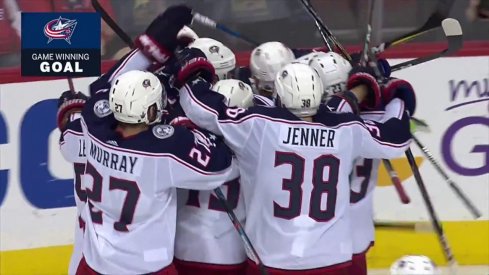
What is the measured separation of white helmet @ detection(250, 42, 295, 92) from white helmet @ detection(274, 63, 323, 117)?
0.31 m

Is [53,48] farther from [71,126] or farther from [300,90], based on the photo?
[300,90]

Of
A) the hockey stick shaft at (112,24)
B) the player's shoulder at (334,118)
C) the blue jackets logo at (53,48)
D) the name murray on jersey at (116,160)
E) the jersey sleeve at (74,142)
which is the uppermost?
the player's shoulder at (334,118)

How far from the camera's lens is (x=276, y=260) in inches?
134

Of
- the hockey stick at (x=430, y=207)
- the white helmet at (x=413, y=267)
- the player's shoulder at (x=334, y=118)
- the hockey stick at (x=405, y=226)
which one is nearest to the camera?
the white helmet at (x=413, y=267)

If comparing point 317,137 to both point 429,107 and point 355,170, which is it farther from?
point 429,107

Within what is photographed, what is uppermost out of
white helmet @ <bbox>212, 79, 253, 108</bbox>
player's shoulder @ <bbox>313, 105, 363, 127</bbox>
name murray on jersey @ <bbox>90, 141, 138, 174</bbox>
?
player's shoulder @ <bbox>313, 105, 363, 127</bbox>

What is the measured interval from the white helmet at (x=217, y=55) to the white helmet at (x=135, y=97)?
407mm

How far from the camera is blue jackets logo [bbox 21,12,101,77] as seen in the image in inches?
179

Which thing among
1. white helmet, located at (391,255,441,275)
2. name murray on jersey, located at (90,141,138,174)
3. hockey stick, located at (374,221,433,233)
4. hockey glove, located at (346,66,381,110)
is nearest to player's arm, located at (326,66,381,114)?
hockey glove, located at (346,66,381,110)

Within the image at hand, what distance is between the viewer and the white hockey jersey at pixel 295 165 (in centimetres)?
328

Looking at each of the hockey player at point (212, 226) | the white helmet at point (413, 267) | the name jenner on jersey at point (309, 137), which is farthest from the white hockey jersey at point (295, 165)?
the white helmet at point (413, 267)

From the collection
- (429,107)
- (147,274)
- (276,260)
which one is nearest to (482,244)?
(429,107)

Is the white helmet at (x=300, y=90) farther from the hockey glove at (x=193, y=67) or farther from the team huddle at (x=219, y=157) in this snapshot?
the hockey glove at (x=193, y=67)

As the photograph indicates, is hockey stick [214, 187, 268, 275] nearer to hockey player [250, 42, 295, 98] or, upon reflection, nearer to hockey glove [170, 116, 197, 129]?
hockey glove [170, 116, 197, 129]
